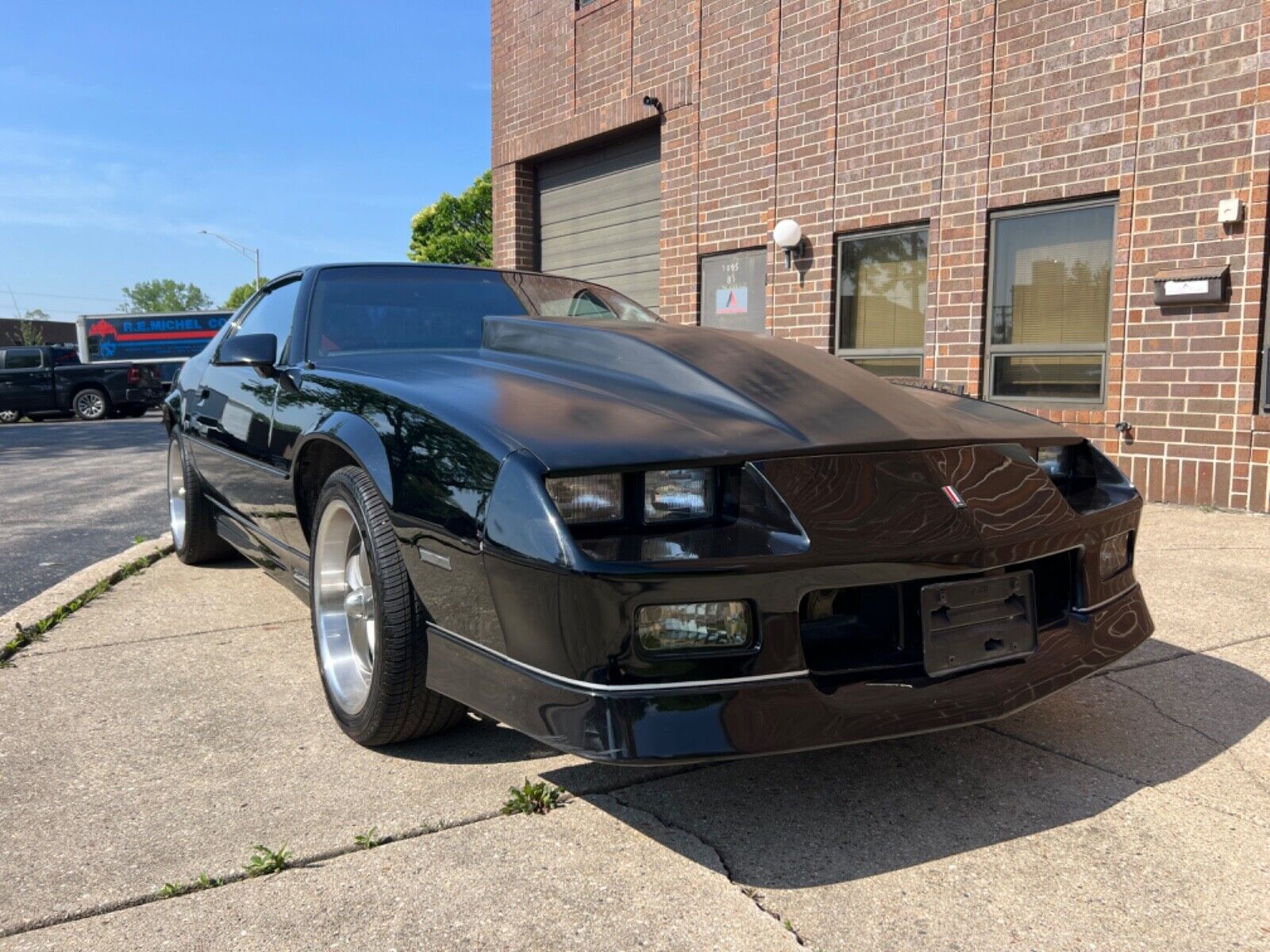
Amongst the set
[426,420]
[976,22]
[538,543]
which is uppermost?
[976,22]

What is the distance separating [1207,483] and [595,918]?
19.8 feet

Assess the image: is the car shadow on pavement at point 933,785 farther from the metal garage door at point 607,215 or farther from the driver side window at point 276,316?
the metal garage door at point 607,215

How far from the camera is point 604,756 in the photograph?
187 cm

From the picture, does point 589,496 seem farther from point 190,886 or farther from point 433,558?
point 190,886

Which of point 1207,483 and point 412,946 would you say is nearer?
point 412,946

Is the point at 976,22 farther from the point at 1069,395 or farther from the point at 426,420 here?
the point at 426,420

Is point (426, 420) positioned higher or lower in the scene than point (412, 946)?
higher

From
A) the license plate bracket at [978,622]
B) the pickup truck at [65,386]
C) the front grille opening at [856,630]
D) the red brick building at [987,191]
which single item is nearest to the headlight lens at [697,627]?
the front grille opening at [856,630]

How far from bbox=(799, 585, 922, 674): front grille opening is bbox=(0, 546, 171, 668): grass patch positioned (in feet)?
A: 9.26

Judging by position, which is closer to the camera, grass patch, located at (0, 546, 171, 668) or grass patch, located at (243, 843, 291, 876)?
grass patch, located at (243, 843, 291, 876)

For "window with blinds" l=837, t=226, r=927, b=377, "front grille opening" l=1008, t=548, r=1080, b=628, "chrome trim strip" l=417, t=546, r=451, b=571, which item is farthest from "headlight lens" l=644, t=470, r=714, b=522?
"window with blinds" l=837, t=226, r=927, b=377

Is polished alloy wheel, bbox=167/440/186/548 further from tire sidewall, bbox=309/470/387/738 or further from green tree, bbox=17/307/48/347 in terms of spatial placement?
green tree, bbox=17/307/48/347

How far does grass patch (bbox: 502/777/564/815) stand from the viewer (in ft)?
7.52

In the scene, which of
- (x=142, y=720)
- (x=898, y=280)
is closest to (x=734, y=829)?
(x=142, y=720)
